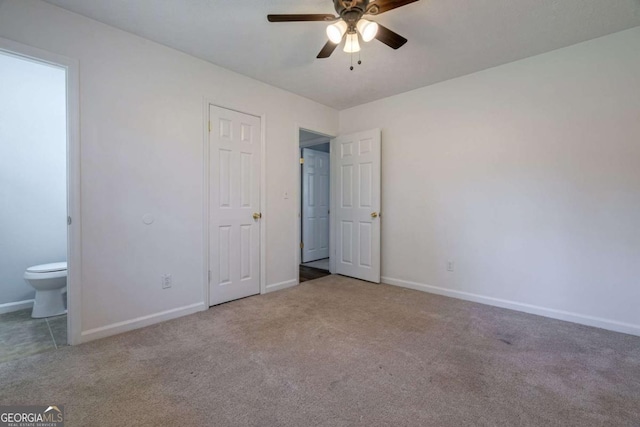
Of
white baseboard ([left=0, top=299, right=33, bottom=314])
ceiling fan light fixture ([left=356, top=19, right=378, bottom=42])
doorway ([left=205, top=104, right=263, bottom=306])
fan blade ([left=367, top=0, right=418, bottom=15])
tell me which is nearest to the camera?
fan blade ([left=367, top=0, right=418, bottom=15])

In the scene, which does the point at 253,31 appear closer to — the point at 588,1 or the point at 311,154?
the point at 588,1

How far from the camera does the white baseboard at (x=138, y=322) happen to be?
2.20 meters

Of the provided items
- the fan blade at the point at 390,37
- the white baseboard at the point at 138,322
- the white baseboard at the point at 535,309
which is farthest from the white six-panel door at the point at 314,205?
the fan blade at the point at 390,37

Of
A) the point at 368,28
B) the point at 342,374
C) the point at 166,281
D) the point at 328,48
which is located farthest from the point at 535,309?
the point at 166,281

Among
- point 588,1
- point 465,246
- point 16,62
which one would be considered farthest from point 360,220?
point 16,62

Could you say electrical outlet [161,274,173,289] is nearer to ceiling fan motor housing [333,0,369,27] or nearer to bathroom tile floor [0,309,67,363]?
bathroom tile floor [0,309,67,363]

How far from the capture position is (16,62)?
280cm

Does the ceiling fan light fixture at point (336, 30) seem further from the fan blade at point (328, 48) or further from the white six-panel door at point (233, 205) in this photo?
the white six-panel door at point (233, 205)

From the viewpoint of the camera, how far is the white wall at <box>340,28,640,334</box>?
93.5 inches

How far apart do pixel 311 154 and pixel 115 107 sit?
136 inches

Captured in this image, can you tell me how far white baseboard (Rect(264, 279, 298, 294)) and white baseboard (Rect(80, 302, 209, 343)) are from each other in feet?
2.51

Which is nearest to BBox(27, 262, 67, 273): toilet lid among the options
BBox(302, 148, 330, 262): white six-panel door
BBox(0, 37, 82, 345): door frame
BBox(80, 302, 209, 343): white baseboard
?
BBox(0, 37, 82, 345): door frame

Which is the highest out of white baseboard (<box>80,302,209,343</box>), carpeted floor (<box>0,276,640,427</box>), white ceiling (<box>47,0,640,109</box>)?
white ceiling (<box>47,0,640,109</box>)

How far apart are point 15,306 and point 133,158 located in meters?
2.02
